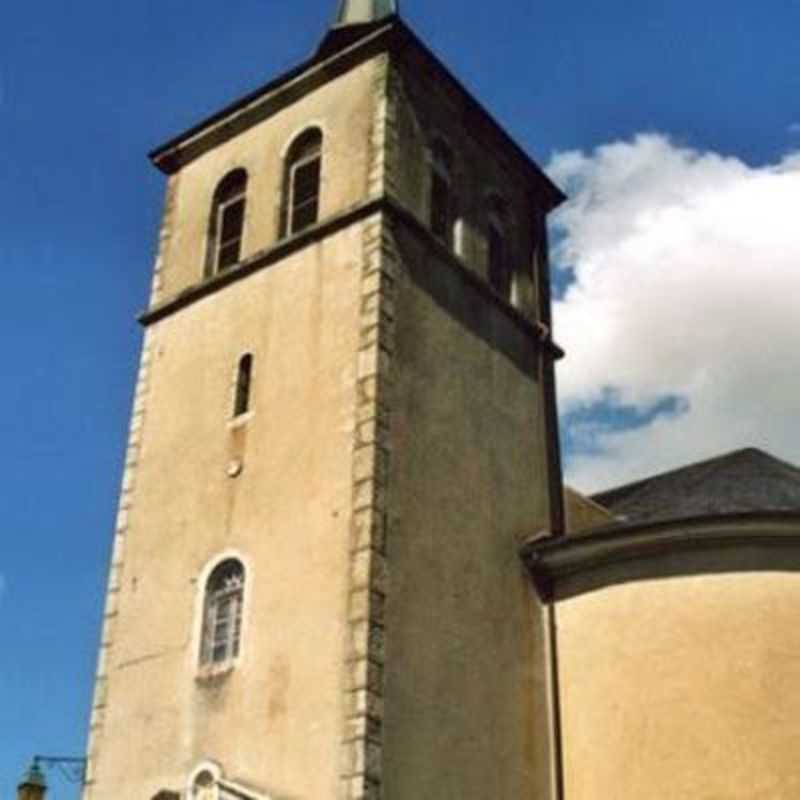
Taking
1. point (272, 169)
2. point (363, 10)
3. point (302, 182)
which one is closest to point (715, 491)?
point (302, 182)

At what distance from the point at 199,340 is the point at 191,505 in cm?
227

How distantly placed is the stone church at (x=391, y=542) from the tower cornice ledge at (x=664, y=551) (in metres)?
0.03

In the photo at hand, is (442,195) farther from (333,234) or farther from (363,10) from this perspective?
(363,10)

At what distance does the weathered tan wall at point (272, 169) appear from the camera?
50.1 feet

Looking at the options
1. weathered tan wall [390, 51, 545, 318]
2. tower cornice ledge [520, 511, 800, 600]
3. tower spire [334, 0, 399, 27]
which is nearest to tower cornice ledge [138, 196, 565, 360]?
weathered tan wall [390, 51, 545, 318]

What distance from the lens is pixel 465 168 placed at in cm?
1664

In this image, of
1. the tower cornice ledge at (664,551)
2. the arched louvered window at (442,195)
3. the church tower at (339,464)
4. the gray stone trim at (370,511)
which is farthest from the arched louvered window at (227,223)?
the tower cornice ledge at (664,551)

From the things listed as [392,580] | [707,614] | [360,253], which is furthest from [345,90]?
[707,614]

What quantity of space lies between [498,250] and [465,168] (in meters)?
1.15

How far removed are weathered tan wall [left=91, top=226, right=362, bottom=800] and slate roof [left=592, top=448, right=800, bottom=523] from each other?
371cm

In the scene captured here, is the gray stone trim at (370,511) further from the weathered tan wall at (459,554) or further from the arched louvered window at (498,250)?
the arched louvered window at (498,250)

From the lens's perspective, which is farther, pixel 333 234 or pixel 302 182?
pixel 302 182

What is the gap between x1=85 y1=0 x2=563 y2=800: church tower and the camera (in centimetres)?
1219

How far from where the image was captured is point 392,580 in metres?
12.4
